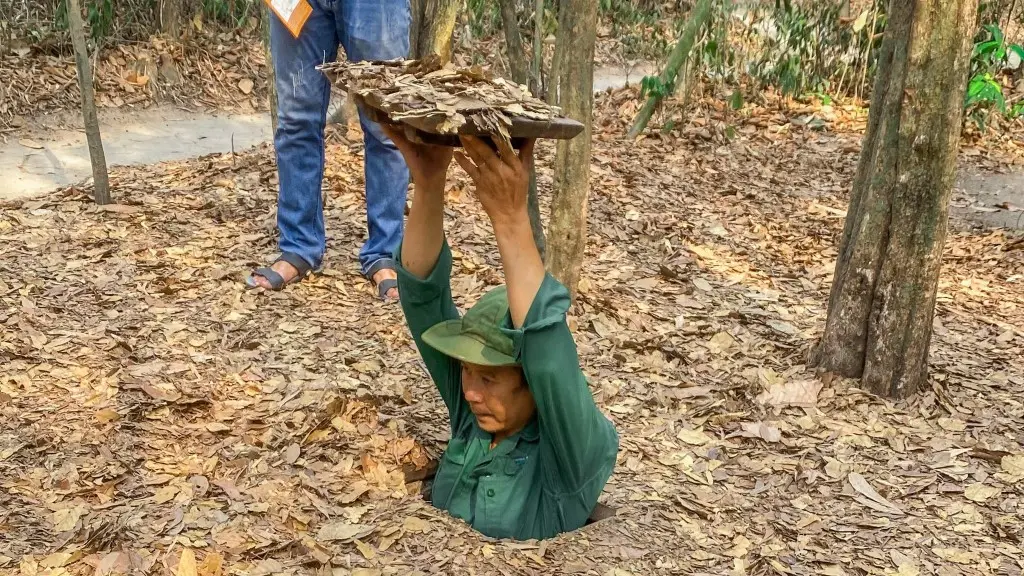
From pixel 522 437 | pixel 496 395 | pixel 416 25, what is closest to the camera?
pixel 496 395

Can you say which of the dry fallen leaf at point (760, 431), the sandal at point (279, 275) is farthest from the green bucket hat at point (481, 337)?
the sandal at point (279, 275)

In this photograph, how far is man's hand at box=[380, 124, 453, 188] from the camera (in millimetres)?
2467

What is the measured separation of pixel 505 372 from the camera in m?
2.53

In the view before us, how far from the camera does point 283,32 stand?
4250 millimetres

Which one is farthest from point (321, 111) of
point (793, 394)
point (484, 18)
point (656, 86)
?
point (484, 18)

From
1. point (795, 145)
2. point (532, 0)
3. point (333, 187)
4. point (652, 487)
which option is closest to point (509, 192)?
point (652, 487)

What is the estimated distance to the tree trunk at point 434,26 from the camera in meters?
5.66

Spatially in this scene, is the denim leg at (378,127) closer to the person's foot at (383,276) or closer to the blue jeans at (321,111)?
the blue jeans at (321,111)

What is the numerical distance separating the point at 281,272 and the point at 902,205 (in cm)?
277

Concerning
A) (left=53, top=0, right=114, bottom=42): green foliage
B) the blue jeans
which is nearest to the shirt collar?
the blue jeans

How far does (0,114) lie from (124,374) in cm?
533

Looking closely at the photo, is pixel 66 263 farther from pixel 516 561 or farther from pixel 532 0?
pixel 532 0

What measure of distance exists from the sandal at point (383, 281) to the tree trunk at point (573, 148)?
2.70ft

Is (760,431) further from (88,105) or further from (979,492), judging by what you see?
(88,105)
